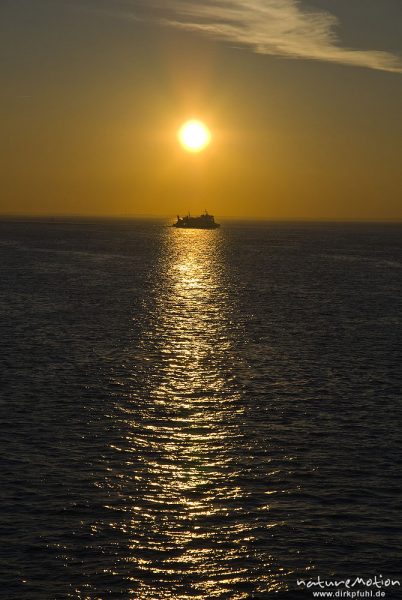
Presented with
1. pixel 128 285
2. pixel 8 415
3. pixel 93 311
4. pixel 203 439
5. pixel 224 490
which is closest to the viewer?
pixel 224 490

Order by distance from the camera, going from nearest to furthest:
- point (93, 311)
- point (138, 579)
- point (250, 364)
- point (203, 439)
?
1. point (138, 579)
2. point (203, 439)
3. point (250, 364)
4. point (93, 311)

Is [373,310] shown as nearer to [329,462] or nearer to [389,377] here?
[389,377]

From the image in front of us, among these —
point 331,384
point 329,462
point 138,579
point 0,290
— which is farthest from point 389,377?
point 0,290

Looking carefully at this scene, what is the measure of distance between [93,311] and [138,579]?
73.9 meters

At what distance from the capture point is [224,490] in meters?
36.4

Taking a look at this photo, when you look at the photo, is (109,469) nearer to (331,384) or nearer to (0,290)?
(331,384)

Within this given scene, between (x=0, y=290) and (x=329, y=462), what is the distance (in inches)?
3623

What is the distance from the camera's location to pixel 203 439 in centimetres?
4409

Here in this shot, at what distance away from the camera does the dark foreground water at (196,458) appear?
2909 centimetres

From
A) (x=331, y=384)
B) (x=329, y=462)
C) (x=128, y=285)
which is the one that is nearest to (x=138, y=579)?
(x=329, y=462)

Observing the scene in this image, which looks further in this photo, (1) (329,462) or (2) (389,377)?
(2) (389,377)

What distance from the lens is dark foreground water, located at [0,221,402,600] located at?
1145 inches

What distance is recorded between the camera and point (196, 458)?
40.7m

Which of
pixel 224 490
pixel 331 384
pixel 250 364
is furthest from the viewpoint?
pixel 250 364
